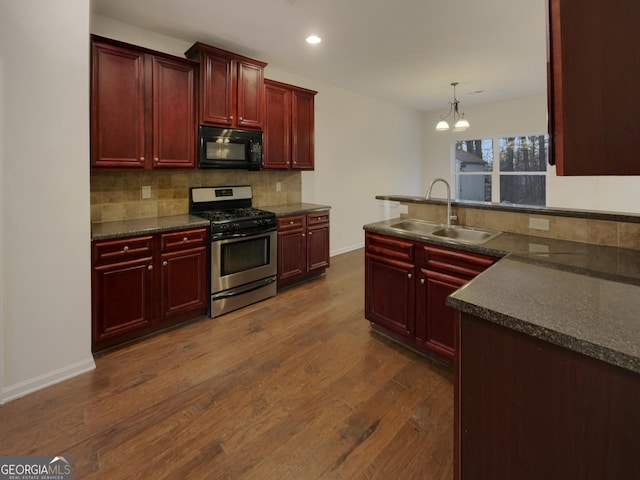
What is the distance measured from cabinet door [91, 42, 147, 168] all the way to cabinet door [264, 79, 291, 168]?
1.35m

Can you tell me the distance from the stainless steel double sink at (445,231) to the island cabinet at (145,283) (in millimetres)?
1804

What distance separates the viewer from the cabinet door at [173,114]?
115 inches

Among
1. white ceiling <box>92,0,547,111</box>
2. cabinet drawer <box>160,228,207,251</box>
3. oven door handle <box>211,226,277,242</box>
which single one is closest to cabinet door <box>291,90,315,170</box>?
white ceiling <box>92,0,547,111</box>

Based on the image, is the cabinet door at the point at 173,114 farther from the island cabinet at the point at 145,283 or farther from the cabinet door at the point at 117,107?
the island cabinet at the point at 145,283

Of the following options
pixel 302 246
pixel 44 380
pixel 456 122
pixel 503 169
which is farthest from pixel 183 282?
pixel 503 169

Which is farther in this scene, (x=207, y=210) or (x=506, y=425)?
(x=207, y=210)

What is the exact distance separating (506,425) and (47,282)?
101 inches

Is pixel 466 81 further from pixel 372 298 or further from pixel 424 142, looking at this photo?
pixel 372 298

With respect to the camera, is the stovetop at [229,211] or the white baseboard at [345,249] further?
the white baseboard at [345,249]

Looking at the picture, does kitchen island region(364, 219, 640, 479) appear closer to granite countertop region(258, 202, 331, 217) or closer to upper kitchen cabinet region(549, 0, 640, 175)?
upper kitchen cabinet region(549, 0, 640, 175)

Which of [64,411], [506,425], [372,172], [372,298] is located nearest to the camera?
[506,425]

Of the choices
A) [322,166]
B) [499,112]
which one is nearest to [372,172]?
[322,166]

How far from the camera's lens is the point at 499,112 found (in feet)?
20.6

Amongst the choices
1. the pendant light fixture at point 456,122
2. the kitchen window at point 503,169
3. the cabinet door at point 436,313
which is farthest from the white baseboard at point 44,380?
the kitchen window at point 503,169
